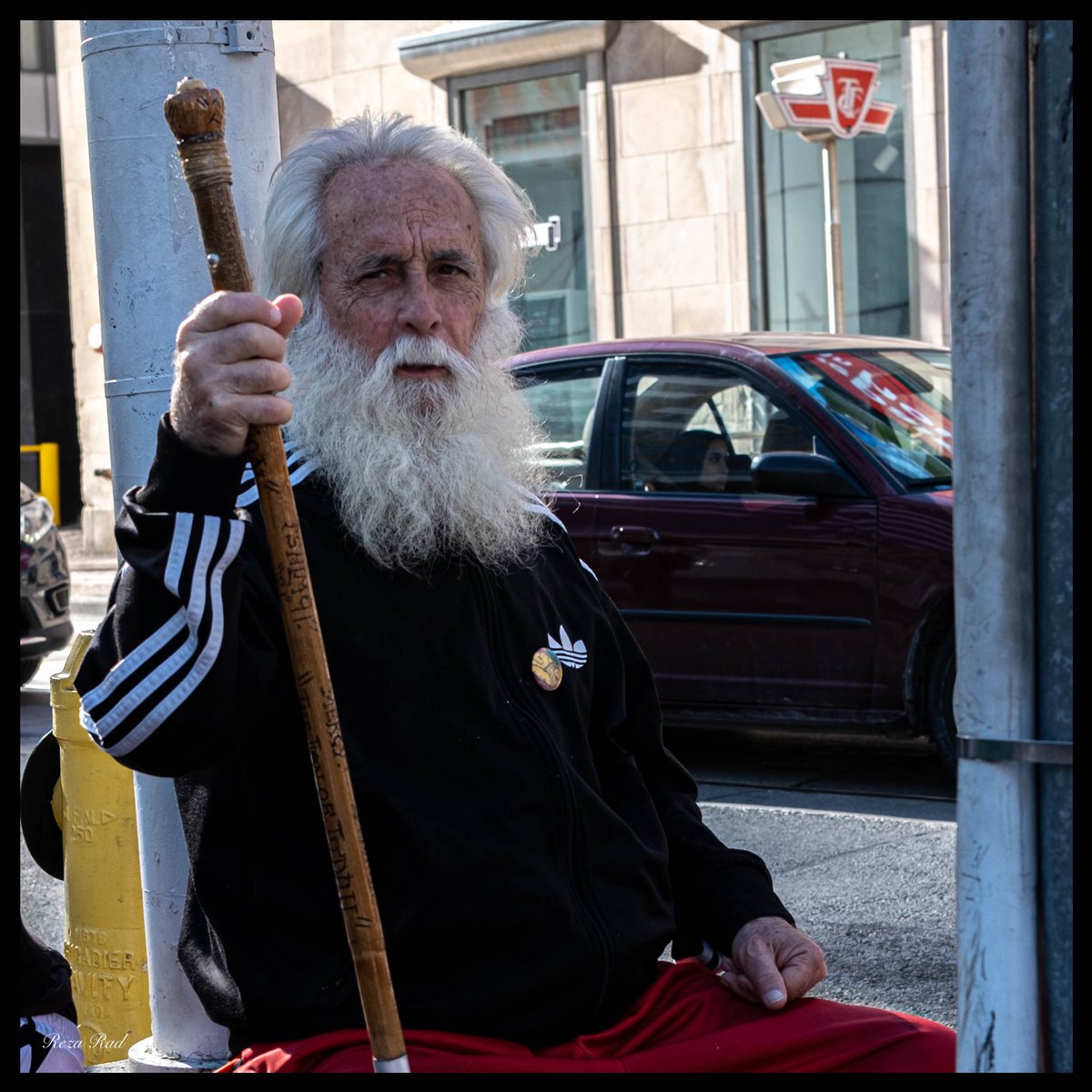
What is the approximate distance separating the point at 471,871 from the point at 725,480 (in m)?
5.03

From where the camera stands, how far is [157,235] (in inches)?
122

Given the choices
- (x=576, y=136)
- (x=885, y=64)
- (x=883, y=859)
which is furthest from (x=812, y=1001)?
(x=576, y=136)

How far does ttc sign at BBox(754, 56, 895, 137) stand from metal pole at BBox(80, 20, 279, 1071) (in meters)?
8.95

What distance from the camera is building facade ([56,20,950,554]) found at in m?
14.3

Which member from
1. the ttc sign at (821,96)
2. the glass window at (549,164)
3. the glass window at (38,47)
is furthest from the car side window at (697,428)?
the glass window at (38,47)

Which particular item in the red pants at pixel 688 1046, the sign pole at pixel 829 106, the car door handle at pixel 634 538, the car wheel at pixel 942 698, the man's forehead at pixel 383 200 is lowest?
the car wheel at pixel 942 698

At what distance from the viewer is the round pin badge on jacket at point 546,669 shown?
2305 millimetres

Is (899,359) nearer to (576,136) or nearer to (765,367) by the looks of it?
(765,367)

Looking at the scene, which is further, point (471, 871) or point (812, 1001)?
point (812, 1001)

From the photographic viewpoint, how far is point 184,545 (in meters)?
1.94

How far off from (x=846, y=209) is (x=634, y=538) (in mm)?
8391

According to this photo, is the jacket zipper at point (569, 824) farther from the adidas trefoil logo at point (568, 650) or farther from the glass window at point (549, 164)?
the glass window at point (549, 164)

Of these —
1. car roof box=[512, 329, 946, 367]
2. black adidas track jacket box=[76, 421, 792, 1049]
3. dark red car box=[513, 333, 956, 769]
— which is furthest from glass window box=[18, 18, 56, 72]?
black adidas track jacket box=[76, 421, 792, 1049]

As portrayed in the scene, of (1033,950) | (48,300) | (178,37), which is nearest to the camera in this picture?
(1033,950)
